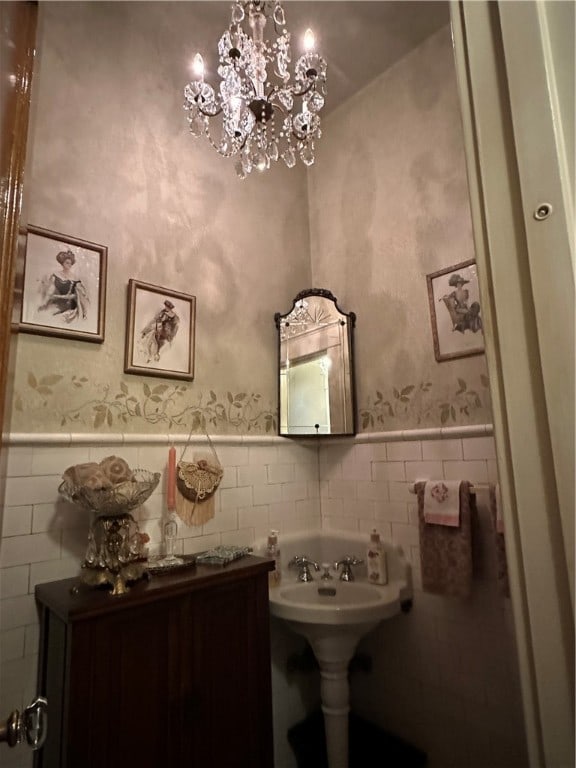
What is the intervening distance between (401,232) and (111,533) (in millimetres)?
1799

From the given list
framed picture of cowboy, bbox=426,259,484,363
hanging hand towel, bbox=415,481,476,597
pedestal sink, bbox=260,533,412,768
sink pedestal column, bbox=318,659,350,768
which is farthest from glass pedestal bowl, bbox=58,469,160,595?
framed picture of cowboy, bbox=426,259,484,363

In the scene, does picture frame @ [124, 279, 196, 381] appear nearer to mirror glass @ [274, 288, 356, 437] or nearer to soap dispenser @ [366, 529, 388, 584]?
mirror glass @ [274, 288, 356, 437]

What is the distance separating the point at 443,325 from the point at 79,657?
1.72 meters

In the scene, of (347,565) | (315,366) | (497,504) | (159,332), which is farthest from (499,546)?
(159,332)

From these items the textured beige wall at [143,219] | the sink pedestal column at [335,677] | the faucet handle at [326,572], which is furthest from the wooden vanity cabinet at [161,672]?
the textured beige wall at [143,219]

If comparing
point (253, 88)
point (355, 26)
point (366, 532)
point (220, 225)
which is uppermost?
point (355, 26)

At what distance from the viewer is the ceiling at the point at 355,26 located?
1.85 meters

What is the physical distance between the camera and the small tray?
1.39 meters

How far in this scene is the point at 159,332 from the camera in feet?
5.67

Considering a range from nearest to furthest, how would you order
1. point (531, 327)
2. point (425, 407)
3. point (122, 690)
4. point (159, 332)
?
point (531, 327) → point (122, 690) → point (159, 332) → point (425, 407)

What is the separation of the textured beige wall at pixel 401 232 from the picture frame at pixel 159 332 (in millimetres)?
868

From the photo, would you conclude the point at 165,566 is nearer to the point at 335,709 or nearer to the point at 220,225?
the point at 335,709

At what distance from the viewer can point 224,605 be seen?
137 cm

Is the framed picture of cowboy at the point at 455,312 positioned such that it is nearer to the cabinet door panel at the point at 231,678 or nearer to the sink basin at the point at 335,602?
the sink basin at the point at 335,602
